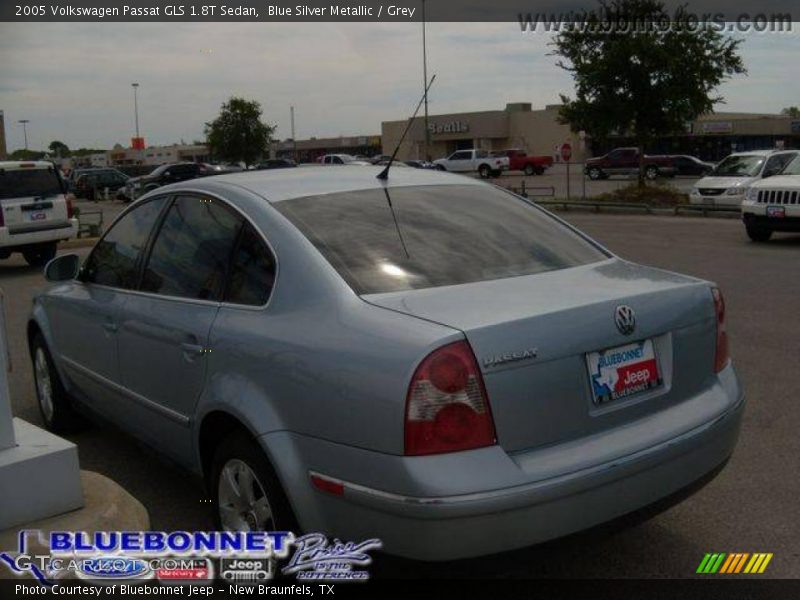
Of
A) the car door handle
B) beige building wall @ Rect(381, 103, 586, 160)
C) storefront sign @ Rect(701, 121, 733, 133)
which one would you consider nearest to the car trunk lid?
the car door handle

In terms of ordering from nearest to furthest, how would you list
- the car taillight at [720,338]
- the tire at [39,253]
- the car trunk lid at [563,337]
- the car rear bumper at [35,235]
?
the car trunk lid at [563,337]
the car taillight at [720,338]
the car rear bumper at [35,235]
the tire at [39,253]

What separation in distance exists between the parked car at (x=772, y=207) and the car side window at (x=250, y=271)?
1305 centimetres

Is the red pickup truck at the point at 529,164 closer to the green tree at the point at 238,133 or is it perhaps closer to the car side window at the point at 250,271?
the green tree at the point at 238,133

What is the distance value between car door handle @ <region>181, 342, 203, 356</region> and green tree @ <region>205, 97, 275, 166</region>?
55457mm

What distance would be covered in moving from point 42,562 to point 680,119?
24043 millimetres

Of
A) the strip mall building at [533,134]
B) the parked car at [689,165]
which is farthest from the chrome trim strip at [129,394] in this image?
the strip mall building at [533,134]

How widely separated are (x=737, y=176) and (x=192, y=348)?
21.0 metres

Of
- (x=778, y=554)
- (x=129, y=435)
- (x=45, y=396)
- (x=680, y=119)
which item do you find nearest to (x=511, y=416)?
(x=778, y=554)

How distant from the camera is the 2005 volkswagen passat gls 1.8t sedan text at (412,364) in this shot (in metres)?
2.82

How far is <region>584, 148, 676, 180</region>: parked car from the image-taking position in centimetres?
4572

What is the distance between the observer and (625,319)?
10.5ft

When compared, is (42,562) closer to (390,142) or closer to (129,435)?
(129,435)

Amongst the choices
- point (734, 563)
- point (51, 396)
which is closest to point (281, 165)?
point (51, 396)

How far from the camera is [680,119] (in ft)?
80.7
